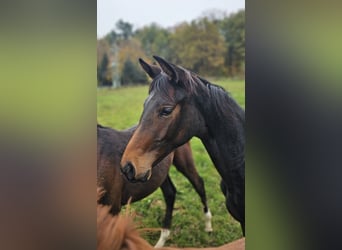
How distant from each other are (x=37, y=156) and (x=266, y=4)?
168cm

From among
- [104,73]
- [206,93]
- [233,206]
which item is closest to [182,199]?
[233,206]

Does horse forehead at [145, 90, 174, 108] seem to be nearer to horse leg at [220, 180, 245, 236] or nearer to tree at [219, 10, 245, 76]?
tree at [219, 10, 245, 76]

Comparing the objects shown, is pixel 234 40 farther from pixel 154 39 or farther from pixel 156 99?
pixel 156 99

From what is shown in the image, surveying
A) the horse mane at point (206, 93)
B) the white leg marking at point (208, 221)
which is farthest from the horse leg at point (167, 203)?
the horse mane at point (206, 93)

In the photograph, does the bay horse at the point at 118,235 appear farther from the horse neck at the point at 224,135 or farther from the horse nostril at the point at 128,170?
the horse neck at the point at 224,135

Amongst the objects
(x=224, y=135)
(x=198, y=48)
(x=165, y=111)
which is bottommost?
(x=224, y=135)

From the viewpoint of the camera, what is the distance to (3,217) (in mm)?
2652

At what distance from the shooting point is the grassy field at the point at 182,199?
104 inches

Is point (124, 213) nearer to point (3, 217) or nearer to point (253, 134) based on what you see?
point (3, 217)

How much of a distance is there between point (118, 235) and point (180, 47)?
1.21 meters

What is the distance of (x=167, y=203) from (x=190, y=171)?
243 millimetres

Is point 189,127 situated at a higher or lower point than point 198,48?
lower

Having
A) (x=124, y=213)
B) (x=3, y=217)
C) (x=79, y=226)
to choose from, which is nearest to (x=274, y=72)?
(x=124, y=213)

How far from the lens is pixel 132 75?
2658 mm
